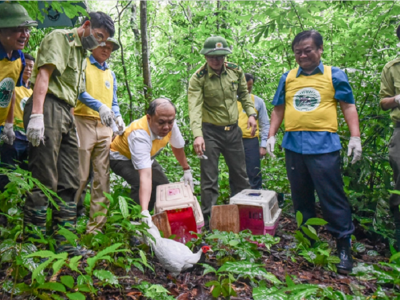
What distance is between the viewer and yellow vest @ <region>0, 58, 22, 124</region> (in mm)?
2574

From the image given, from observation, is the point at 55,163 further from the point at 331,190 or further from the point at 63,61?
the point at 331,190

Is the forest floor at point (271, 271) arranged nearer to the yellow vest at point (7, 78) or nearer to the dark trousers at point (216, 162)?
the dark trousers at point (216, 162)

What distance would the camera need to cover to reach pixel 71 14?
2051mm

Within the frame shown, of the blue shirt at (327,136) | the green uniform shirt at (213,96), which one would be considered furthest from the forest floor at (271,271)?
the green uniform shirt at (213,96)

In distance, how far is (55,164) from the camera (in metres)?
2.54

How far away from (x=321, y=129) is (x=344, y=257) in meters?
1.14

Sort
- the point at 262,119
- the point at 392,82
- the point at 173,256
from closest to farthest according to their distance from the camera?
the point at 173,256 < the point at 392,82 < the point at 262,119

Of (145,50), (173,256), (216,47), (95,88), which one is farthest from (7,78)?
(145,50)

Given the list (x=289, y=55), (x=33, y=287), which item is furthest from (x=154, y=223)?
(x=289, y=55)

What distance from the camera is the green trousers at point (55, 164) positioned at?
7.91 ft

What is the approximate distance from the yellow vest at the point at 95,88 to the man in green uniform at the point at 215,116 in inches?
37.7

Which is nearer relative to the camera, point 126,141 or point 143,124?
point 143,124

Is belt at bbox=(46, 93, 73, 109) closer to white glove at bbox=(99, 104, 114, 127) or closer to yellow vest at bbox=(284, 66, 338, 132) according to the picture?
white glove at bbox=(99, 104, 114, 127)

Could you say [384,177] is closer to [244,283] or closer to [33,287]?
[244,283]
